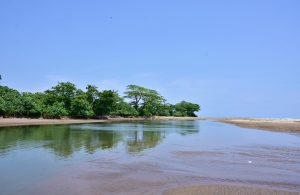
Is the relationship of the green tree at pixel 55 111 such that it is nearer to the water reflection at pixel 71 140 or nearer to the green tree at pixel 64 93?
the green tree at pixel 64 93

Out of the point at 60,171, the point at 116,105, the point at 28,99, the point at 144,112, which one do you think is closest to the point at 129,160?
the point at 60,171

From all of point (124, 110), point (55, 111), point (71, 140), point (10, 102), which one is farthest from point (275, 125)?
point (10, 102)

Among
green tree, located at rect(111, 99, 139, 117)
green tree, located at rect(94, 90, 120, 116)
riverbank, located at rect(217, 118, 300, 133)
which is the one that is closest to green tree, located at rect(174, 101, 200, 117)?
green tree, located at rect(111, 99, 139, 117)

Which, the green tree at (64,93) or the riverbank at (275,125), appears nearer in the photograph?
the riverbank at (275,125)

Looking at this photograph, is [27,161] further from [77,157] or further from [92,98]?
[92,98]

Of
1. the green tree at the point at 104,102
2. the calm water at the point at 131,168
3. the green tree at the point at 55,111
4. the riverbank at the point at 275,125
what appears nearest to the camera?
the calm water at the point at 131,168

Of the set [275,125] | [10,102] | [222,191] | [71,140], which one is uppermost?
[10,102]

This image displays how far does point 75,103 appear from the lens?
63188 mm

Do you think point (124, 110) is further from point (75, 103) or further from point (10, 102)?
point (10, 102)

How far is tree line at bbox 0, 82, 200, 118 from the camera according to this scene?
1997 inches

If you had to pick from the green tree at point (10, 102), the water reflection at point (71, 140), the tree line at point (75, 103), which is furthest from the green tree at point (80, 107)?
the water reflection at point (71, 140)

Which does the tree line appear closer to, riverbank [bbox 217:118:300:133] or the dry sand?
riverbank [bbox 217:118:300:133]

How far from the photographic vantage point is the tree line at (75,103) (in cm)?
5072

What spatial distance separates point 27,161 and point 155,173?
6.01 m
